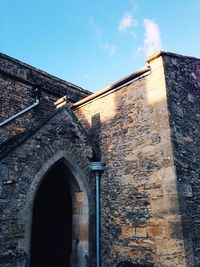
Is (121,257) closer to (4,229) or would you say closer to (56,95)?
(4,229)

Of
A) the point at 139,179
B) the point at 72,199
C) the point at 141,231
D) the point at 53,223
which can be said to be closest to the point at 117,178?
the point at 139,179

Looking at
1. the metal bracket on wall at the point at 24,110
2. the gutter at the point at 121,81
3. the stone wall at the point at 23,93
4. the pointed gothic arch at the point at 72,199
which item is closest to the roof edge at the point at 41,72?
the stone wall at the point at 23,93

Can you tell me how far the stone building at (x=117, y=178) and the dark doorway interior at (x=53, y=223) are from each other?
23 millimetres

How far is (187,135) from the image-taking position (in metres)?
5.82

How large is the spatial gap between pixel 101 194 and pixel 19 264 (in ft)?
7.95

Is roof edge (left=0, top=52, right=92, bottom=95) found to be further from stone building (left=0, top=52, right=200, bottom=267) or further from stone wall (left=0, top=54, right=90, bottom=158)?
stone building (left=0, top=52, right=200, bottom=267)

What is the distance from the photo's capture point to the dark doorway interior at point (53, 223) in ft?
20.7

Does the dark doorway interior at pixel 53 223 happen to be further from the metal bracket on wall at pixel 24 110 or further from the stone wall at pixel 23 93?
the metal bracket on wall at pixel 24 110

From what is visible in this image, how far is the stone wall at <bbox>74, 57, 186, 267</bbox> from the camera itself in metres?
5.07

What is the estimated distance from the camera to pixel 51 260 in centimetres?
636

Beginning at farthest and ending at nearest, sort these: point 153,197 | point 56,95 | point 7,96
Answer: point 56,95 < point 7,96 < point 153,197

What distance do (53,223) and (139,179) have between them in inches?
99.2

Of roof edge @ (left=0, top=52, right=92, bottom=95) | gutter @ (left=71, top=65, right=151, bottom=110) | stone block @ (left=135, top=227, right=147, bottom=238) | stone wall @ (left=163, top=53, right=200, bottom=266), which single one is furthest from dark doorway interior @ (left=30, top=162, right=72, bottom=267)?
roof edge @ (left=0, top=52, right=92, bottom=95)

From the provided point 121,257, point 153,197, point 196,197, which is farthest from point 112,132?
point 121,257
